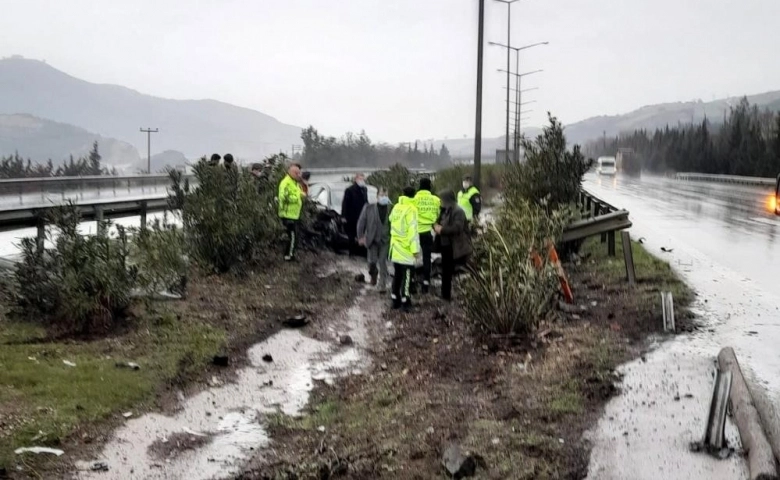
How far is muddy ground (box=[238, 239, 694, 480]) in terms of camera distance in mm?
5457

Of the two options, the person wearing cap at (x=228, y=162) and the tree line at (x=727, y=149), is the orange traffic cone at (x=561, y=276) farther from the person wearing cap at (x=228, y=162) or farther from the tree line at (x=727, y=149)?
the tree line at (x=727, y=149)

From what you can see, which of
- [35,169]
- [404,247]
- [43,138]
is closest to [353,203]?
[404,247]

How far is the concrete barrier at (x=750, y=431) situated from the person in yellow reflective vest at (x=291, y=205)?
931 centimetres

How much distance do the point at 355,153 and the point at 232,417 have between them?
80.4 metres

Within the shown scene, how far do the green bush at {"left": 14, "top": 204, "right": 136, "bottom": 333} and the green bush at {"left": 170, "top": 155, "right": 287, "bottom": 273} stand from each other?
3.39 metres

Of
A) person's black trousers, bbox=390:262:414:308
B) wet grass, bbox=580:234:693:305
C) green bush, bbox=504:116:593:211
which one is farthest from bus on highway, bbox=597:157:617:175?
person's black trousers, bbox=390:262:414:308

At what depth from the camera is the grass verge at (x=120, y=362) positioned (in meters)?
6.20

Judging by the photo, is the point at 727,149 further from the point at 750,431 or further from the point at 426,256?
the point at 750,431

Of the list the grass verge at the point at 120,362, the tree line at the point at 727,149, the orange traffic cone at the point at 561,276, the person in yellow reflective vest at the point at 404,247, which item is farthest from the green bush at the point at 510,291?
the tree line at the point at 727,149

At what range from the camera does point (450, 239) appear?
491 inches

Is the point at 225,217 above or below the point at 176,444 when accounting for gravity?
above

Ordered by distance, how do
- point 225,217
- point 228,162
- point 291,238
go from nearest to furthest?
point 225,217 → point 291,238 → point 228,162

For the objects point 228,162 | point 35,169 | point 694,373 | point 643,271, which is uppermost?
point 35,169

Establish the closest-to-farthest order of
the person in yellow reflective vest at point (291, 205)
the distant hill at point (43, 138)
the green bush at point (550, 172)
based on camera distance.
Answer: the person in yellow reflective vest at point (291, 205) → the green bush at point (550, 172) → the distant hill at point (43, 138)
